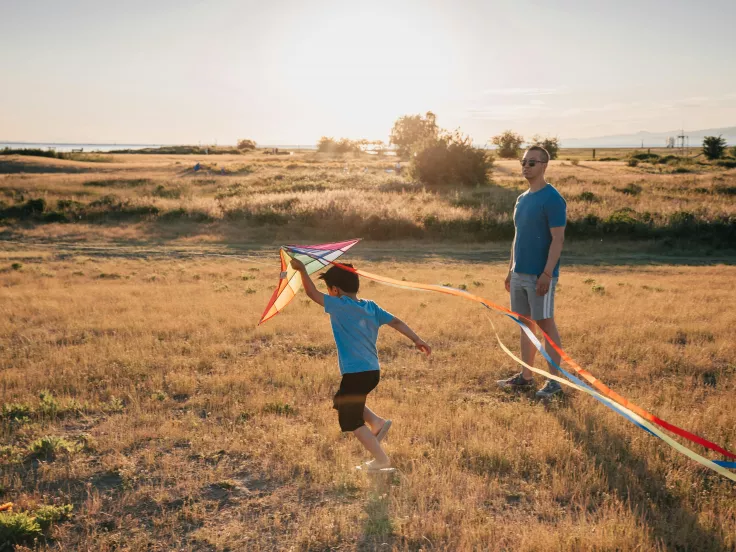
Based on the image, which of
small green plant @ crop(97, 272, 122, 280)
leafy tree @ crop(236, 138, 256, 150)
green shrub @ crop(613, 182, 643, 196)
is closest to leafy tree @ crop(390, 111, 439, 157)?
leafy tree @ crop(236, 138, 256, 150)

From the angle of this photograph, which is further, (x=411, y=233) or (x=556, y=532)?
(x=411, y=233)

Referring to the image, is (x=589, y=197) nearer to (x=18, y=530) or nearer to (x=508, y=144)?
(x=18, y=530)

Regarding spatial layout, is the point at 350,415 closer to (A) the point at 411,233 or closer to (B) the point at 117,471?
(B) the point at 117,471

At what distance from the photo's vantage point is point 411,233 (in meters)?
25.3

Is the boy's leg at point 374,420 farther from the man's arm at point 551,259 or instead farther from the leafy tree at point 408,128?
the leafy tree at point 408,128

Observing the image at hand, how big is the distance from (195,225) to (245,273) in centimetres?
1203

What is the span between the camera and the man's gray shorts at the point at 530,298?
6.71 m

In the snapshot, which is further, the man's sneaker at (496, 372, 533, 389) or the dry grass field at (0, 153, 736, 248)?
the dry grass field at (0, 153, 736, 248)

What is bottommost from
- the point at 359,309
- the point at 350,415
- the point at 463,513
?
the point at 463,513

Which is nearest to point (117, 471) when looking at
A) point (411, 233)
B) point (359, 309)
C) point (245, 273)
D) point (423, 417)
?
point (359, 309)

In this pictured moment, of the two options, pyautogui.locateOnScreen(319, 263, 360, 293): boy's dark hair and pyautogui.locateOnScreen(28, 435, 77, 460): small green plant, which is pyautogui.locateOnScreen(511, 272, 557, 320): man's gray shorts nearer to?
pyautogui.locateOnScreen(319, 263, 360, 293): boy's dark hair

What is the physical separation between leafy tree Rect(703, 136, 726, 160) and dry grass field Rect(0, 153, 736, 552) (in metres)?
72.3

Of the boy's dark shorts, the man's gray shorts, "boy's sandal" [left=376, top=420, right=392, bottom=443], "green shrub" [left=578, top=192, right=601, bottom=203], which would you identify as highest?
"green shrub" [left=578, top=192, right=601, bottom=203]

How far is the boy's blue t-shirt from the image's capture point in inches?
191
